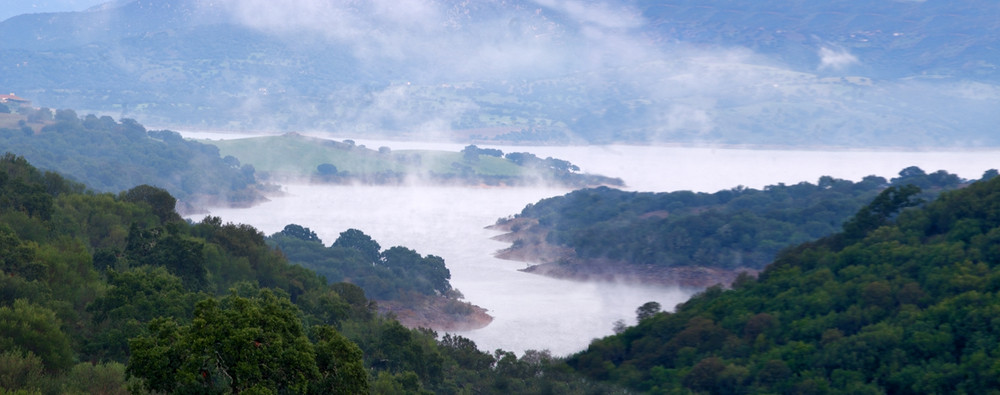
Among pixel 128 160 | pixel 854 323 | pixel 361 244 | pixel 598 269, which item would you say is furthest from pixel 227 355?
pixel 128 160

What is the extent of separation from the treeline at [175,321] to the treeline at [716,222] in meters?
33.6

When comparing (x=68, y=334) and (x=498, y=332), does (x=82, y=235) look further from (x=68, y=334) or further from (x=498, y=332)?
(x=498, y=332)

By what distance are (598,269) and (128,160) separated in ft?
253

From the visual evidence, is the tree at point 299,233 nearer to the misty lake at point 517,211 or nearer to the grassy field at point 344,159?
the misty lake at point 517,211

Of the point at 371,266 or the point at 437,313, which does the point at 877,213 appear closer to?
the point at 437,313

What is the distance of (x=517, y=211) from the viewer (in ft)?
399

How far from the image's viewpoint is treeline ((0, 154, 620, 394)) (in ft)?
52.7

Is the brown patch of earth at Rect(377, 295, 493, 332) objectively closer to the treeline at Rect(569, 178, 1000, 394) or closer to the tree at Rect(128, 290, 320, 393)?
the treeline at Rect(569, 178, 1000, 394)

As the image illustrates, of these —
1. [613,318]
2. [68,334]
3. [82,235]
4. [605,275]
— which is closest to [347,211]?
[605,275]

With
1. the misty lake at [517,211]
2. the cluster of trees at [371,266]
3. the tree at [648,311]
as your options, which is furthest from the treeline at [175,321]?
the misty lake at [517,211]

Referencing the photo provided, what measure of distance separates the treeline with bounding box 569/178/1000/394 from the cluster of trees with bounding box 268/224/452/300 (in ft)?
77.9

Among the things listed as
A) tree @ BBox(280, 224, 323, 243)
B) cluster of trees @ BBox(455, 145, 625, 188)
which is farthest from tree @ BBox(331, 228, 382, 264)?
cluster of trees @ BBox(455, 145, 625, 188)

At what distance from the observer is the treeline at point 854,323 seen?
105 feet

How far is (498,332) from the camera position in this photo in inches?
2388
